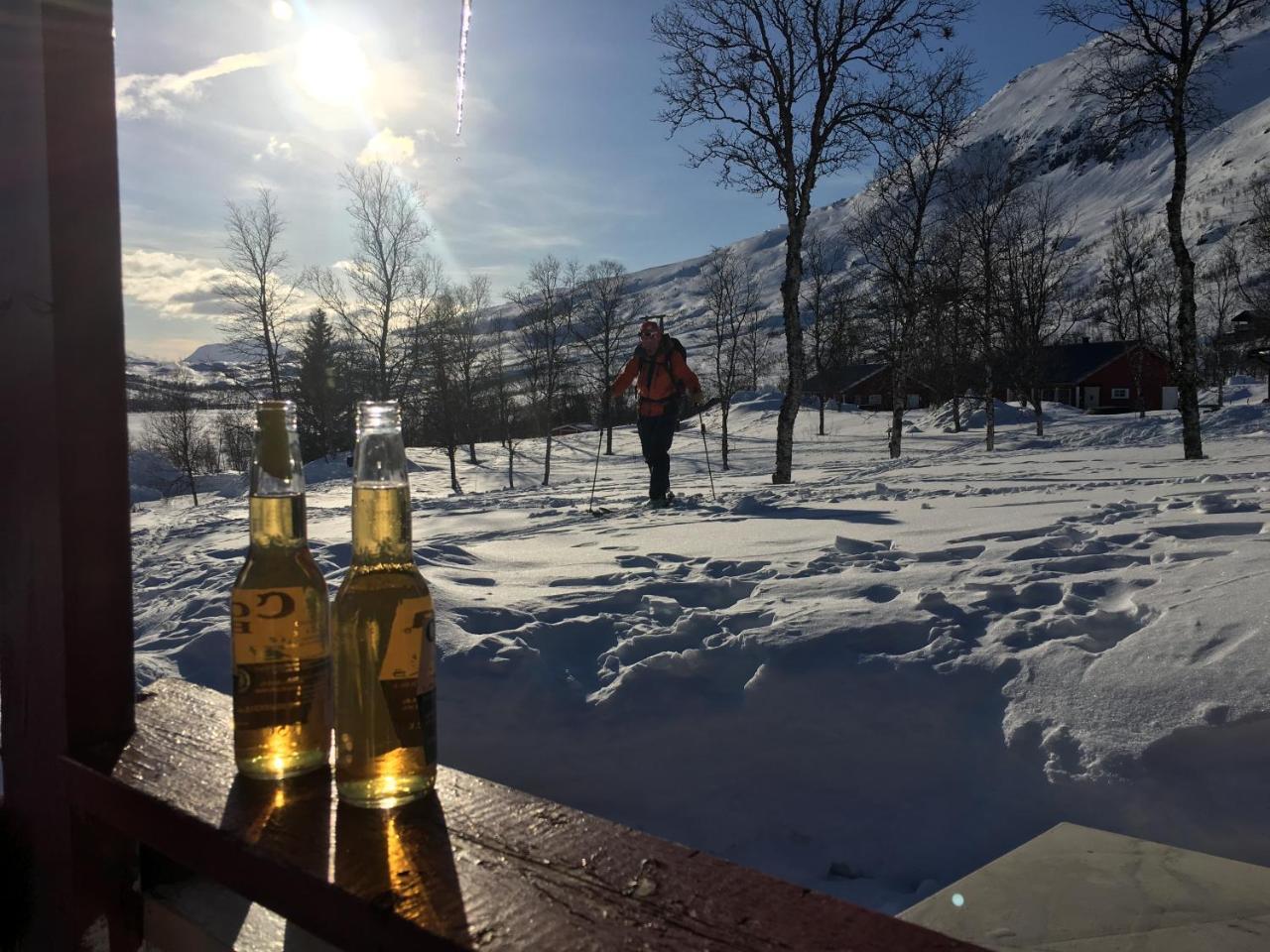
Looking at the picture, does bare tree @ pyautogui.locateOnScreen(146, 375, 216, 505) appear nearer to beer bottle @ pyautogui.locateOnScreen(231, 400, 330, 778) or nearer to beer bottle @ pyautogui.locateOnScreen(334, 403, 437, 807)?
beer bottle @ pyautogui.locateOnScreen(231, 400, 330, 778)

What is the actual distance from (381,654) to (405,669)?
0.11ft

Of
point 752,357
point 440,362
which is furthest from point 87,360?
point 752,357

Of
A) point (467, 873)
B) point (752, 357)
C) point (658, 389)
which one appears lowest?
point (467, 873)

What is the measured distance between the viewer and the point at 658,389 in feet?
29.0

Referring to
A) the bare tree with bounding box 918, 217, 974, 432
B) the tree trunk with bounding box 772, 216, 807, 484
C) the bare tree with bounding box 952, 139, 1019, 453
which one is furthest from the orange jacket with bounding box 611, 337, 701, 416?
the bare tree with bounding box 952, 139, 1019, 453

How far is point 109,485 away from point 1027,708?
2560 millimetres

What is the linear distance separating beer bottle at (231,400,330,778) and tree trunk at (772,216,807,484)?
1093 cm

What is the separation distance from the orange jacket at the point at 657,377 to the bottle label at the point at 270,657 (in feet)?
24.9

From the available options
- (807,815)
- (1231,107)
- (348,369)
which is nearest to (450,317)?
(348,369)

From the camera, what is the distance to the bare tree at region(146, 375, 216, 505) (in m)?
32.0

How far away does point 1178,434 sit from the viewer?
19875mm

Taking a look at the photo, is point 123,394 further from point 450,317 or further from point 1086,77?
point 450,317

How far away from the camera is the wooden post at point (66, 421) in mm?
1208

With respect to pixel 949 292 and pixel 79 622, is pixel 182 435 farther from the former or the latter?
pixel 79 622
